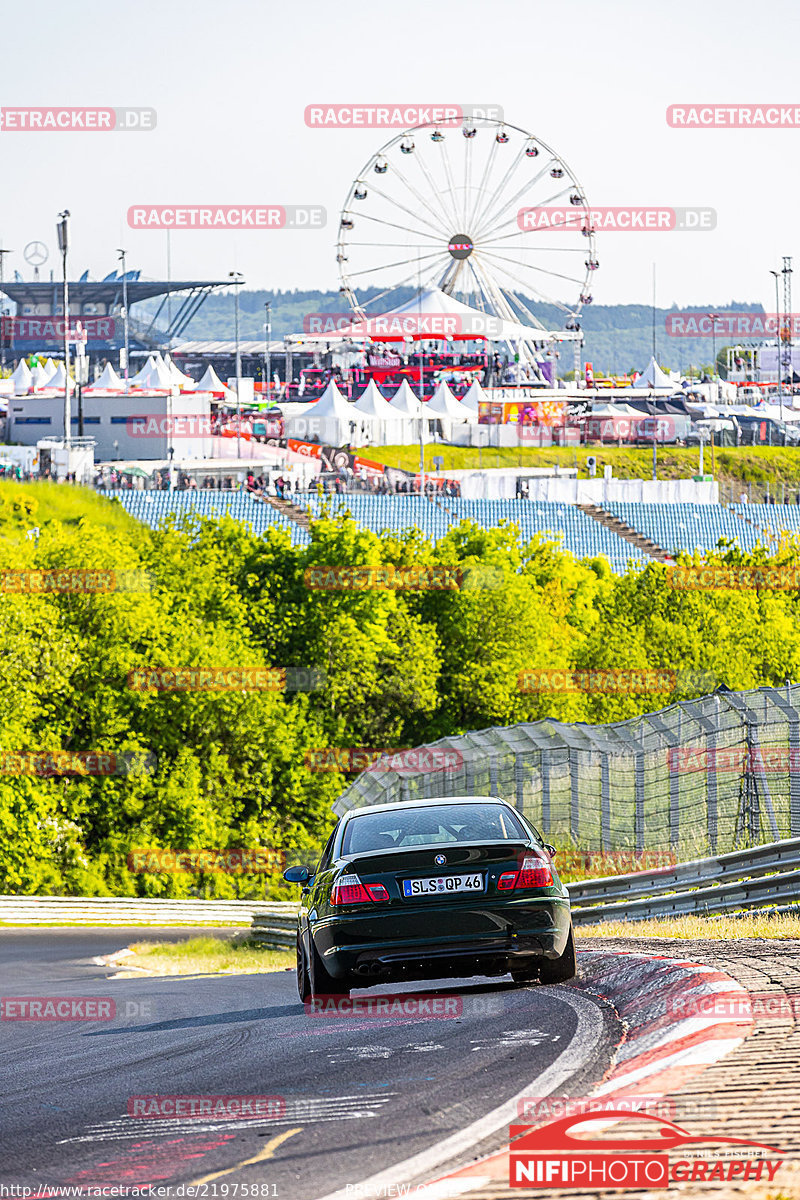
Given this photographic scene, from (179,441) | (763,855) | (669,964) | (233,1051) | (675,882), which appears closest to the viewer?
(233,1051)

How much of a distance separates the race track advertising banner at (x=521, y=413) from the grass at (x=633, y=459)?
16.5ft

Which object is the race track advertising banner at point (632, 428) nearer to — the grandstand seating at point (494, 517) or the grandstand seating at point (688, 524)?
the grandstand seating at point (688, 524)

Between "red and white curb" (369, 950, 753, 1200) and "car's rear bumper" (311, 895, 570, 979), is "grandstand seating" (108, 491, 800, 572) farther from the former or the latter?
"car's rear bumper" (311, 895, 570, 979)

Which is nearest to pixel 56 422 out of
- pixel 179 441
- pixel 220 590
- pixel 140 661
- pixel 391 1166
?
pixel 179 441

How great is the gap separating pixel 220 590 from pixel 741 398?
130694 millimetres

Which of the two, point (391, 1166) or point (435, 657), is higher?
point (391, 1166)

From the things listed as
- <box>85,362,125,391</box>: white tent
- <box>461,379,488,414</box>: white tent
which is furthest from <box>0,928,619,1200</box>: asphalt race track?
<box>461,379,488,414</box>: white tent

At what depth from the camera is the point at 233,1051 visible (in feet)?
30.4

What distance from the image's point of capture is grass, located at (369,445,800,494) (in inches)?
4409

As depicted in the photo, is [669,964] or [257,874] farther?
[257,874]

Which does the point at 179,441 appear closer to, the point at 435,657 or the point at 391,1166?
the point at 435,657

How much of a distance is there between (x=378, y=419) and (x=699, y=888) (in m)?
93.3

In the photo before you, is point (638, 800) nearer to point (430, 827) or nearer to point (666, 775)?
point (666, 775)

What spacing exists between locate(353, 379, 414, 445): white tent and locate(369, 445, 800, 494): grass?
65.3 inches
